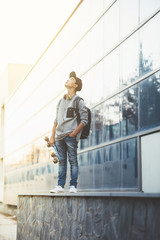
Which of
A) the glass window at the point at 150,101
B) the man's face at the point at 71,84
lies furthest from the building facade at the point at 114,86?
the man's face at the point at 71,84

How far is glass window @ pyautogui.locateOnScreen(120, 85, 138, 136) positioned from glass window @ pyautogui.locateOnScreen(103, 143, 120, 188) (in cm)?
72

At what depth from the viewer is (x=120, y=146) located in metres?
11.4

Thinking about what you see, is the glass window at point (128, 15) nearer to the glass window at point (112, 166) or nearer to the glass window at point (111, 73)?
the glass window at point (111, 73)

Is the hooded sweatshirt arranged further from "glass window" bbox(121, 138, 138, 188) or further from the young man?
"glass window" bbox(121, 138, 138, 188)

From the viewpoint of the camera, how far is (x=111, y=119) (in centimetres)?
1212

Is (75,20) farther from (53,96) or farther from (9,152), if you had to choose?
(9,152)

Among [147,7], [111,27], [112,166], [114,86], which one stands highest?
[111,27]

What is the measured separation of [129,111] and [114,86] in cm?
154

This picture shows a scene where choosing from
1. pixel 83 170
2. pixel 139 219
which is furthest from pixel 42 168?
pixel 139 219

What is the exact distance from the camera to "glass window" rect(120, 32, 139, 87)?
35.1 ft

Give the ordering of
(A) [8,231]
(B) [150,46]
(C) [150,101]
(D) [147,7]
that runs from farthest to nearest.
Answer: (A) [8,231] < (D) [147,7] < (B) [150,46] < (C) [150,101]

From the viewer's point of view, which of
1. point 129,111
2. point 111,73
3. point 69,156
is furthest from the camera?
point 111,73

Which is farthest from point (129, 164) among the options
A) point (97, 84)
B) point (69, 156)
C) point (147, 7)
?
point (97, 84)

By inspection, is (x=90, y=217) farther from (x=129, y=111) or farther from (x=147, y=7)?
(x=147, y=7)
